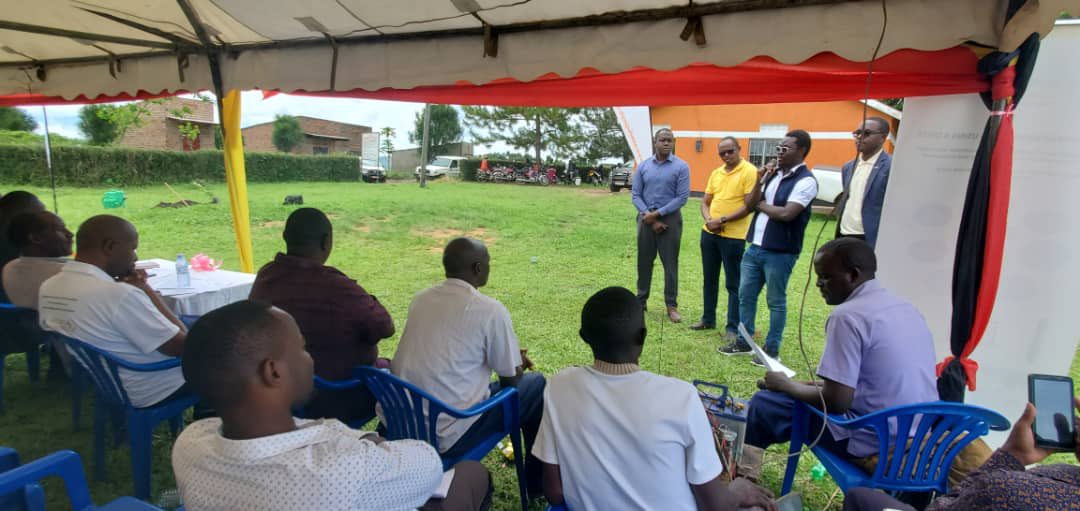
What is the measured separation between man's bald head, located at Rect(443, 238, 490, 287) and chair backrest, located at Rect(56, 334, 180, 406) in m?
1.31

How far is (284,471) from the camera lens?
1.07 metres

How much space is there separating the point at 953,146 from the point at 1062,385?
4.62 feet

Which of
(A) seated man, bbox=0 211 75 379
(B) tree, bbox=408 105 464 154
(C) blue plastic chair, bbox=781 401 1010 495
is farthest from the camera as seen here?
(B) tree, bbox=408 105 464 154

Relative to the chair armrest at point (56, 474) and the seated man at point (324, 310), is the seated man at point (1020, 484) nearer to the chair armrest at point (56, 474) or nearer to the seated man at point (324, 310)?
the seated man at point (324, 310)

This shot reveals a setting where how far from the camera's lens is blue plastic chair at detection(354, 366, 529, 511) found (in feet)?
6.88

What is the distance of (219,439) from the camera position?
1.10 meters

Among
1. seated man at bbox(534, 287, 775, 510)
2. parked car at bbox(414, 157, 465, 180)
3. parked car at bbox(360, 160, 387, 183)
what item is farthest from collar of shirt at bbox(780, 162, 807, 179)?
parked car at bbox(414, 157, 465, 180)

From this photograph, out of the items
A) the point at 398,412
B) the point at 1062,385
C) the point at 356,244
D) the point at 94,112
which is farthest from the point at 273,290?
the point at 94,112

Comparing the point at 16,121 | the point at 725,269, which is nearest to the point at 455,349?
the point at 725,269

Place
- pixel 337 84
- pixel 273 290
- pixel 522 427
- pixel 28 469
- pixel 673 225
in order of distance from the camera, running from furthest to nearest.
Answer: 1. pixel 673 225
2. pixel 337 84
3. pixel 522 427
4. pixel 273 290
5. pixel 28 469

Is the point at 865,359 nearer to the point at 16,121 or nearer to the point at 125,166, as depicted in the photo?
the point at 125,166

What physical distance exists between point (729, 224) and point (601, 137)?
79.5ft

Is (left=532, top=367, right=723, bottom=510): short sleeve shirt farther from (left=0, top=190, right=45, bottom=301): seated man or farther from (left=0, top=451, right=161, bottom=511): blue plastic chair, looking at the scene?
(left=0, top=190, right=45, bottom=301): seated man

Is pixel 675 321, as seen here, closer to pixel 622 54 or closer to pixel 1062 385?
pixel 622 54
